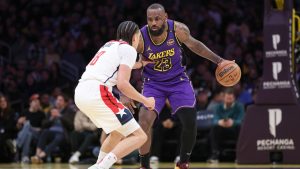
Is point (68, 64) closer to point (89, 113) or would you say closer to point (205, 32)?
point (205, 32)

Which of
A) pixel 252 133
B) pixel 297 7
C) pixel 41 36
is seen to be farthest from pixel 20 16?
pixel 252 133

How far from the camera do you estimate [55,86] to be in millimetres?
18047

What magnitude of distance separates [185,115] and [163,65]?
0.73 m

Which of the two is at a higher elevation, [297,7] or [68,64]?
[297,7]

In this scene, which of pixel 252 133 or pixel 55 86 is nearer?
pixel 252 133

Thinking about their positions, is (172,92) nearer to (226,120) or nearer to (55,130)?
(226,120)

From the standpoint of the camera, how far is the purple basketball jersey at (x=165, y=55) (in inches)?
356

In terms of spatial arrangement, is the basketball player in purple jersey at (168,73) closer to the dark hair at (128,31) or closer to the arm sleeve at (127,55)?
the dark hair at (128,31)

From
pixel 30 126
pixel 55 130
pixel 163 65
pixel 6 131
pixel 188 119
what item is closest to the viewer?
pixel 188 119

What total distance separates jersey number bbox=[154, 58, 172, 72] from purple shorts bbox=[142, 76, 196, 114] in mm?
177

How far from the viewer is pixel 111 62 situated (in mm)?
7629

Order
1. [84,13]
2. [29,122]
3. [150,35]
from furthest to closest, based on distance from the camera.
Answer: [84,13] → [29,122] → [150,35]

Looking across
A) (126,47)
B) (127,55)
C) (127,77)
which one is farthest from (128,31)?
(127,77)

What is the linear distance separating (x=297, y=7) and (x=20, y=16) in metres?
8.15
